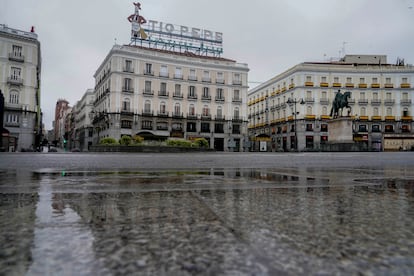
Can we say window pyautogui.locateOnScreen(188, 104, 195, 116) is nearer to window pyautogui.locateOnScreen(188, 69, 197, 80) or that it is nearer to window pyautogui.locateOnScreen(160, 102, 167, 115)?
window pyautogui.locateOnScreen(160, 102, 167, 115)

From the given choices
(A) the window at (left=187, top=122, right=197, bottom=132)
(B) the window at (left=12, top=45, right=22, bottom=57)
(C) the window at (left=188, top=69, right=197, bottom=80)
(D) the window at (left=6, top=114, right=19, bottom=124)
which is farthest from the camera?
(C) the window at (left=188, top=69, right=197, bottom=80)

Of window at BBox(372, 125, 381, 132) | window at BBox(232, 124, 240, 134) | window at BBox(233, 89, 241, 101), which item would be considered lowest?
window at BBox(232, 124, 240, 134)

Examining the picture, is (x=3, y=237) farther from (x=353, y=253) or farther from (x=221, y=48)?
(x=221, y=48)

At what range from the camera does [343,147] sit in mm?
23625

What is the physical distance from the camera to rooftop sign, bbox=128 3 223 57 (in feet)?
141

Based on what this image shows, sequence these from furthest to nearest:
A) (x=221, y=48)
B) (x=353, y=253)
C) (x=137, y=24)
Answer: (x=221, y=48), (x=137, y=24), (x=353, y=253)

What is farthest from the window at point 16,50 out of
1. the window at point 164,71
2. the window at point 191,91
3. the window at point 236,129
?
the window at point 236,129

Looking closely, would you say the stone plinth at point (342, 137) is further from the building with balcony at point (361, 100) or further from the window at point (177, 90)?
the window at point (177, 90)

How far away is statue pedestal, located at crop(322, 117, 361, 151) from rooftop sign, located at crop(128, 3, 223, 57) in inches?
1085

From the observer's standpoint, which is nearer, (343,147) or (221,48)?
(343,147)

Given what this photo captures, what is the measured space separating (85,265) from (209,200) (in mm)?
1204

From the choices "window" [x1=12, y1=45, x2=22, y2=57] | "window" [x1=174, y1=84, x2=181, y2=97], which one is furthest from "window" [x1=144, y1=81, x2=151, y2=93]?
"window" [x1=12, y1=45, x2=22, y2=57]

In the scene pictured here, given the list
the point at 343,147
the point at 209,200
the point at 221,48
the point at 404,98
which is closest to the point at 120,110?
the point at 221,48

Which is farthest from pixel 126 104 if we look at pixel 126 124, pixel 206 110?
pixel 206 110
